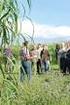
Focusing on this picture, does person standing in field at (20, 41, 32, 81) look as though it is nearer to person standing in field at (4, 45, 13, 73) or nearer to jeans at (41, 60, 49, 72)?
person standing in field at (4, 45, 13, 73)

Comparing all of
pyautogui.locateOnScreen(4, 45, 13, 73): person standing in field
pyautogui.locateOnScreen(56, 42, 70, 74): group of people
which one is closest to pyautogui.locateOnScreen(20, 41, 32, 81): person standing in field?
pyautogui.locateOnScreen(4, 45, 13, 73): person standing in field

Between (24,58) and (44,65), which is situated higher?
(24,58)

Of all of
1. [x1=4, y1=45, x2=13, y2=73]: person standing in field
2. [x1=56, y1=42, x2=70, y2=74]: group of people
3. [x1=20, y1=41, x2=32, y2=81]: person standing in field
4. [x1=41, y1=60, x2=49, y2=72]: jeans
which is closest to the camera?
[x1=4, y1=45, x2=13, y2=73]: person standing in field

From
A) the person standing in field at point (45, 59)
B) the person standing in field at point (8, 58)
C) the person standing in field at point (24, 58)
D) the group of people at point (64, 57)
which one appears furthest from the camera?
the person standing in field at point (45, 59)

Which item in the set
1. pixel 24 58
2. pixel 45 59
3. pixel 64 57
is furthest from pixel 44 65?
pixel 24 58

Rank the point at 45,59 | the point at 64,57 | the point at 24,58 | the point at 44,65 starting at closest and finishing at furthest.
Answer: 1. the point at 24,58
2. the point at 64,57
3. the point at 44,65
4. the point at 45,59

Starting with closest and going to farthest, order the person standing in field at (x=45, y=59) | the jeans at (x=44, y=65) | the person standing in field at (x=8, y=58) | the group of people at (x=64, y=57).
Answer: the person standing in field at (x=8, y=58) < the group of people at (x=64, y=57) < the jeans at (x=44, y=65) < the person standing in field at (x=45, y=59)

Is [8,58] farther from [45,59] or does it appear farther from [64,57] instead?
[45,59]

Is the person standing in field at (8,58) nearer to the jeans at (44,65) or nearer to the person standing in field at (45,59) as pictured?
the jeans at (44,65)

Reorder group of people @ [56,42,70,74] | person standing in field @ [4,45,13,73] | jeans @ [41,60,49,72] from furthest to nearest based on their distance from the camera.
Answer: jeans @ [41,60,49,72] → group of people @ [56,42,70,74] → person standing in field @ [4,45,13,73]

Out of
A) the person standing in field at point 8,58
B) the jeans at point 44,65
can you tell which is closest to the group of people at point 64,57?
the jeans at point 44,65

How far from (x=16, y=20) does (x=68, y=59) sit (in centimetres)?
1789

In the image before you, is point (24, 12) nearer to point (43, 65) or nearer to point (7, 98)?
point (7, 98)

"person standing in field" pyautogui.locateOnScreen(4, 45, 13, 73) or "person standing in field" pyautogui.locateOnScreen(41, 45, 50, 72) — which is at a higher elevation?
"person standing in field" pyautogui.locateOnScreen(4, 45, 13, 73)
